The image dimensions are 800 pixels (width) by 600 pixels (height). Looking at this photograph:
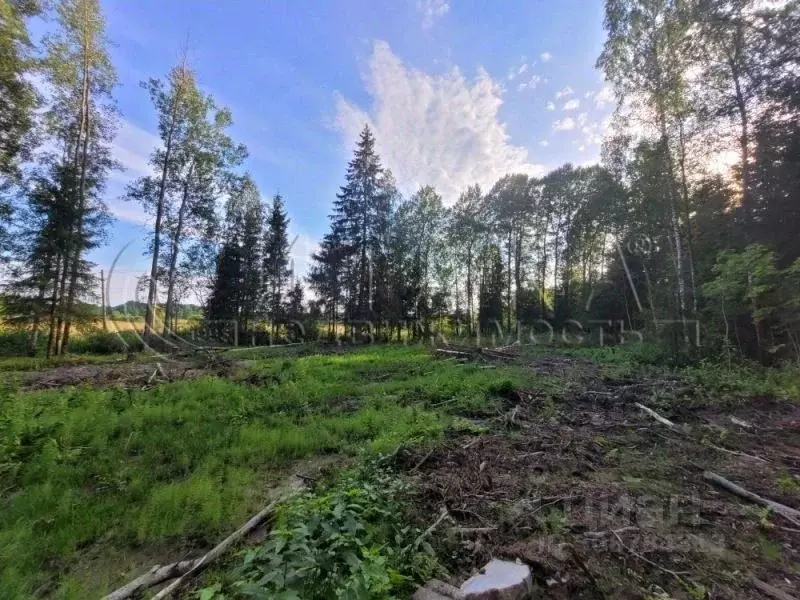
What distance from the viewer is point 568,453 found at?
4.41 meters

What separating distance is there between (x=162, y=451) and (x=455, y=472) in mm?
3827

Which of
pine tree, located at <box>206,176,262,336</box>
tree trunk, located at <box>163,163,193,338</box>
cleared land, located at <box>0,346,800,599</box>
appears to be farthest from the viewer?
pine tree, located at <box>206,176,262,336</box>

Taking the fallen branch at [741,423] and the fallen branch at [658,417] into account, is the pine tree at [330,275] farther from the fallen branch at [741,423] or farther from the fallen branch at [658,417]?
the fallen branch at [741,423]

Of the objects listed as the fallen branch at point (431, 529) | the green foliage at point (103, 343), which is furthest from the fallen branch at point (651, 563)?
the green foliage at point (103, 343)

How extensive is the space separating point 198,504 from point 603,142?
17.7 metres

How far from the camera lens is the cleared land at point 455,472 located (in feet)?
7.98

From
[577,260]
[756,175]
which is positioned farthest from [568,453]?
[577,260]

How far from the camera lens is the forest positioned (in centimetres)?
247

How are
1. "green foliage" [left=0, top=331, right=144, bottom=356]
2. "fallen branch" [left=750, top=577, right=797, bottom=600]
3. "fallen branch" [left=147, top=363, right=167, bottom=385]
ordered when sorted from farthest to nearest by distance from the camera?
"green foliage" [left=0, top=331, right=144, bottom=356] < "fallen branch" [left=147, top=363, right=167, bottom=385] < "fallen branch" [left=750, top=577, right=797, bottom=600]

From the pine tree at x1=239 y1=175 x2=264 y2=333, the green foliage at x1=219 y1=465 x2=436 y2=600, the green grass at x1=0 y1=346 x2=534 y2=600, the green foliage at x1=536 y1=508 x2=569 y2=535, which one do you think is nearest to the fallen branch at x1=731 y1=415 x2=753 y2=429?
the green grass at x1=0 y1=346 x2=534 y2=600

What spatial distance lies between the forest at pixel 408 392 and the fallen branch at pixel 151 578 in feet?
0.05

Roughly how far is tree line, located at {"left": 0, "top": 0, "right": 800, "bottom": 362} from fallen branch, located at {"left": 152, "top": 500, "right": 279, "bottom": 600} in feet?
36.0

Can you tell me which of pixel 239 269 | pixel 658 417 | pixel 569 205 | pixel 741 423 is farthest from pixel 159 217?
pixel 569 205

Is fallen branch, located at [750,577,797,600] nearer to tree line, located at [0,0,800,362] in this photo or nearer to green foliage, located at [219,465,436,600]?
green foliage, located at [219,465,436,600]
